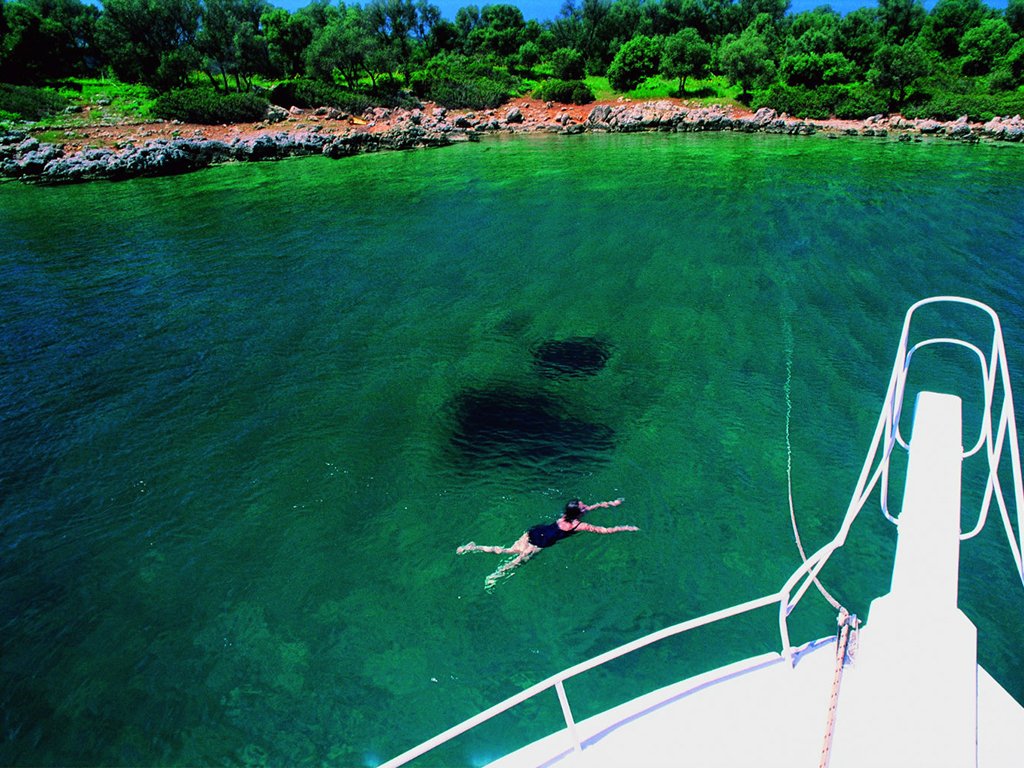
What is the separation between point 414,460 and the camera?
1452 centimetres

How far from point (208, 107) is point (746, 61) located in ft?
194

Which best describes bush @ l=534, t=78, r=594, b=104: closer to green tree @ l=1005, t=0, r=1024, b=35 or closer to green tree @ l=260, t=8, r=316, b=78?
green tree @ l=260, t=8, r=316, b=78

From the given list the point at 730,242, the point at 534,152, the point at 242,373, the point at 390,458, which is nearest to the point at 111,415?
the point at 242,373

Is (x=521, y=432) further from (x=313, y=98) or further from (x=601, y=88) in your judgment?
(x=601, y=88)

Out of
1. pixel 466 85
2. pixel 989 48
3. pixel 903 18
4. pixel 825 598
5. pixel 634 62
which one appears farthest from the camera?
pixel 903 18

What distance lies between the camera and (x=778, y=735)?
5.97 m

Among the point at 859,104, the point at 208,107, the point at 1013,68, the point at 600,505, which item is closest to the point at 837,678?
the point at 600,505

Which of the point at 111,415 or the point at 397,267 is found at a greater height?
the point at 397,267

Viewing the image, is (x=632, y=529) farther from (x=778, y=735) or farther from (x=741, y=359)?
(x=741, y=359)

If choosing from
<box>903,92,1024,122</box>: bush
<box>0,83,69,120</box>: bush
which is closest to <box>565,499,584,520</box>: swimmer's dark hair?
<box>903,92,1024,122</box>: bush

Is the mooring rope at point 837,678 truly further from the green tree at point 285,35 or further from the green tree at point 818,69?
the green tree at point 285,35

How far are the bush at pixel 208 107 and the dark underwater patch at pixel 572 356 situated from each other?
57824mm

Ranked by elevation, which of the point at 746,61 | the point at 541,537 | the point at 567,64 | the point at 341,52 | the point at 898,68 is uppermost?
the point at 341,52

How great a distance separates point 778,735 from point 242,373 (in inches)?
672
